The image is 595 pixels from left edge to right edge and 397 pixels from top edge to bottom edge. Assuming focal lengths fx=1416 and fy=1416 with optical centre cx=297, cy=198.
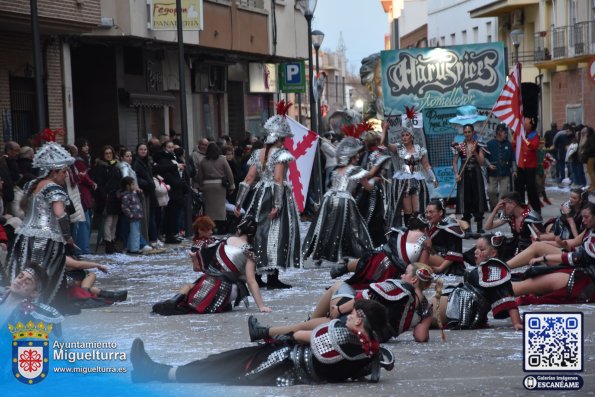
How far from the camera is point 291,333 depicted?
9.37 metres

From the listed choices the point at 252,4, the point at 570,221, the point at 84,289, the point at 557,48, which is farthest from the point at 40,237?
the point at 557,48

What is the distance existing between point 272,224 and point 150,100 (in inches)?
567

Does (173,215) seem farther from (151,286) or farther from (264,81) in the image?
(264,81)

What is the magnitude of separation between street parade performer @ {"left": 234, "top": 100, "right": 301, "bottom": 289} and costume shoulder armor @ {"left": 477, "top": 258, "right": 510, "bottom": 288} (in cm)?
396

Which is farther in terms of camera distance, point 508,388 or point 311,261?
point 311,261

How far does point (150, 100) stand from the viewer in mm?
29266

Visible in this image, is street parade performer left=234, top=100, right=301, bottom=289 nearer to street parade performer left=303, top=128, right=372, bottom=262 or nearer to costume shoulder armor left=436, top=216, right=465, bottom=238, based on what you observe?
street parade performer left=303, top=128, right=372, bottom=262

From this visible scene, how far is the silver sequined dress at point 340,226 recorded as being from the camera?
54.6 ft

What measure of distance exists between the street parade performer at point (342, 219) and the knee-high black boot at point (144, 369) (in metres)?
7.77

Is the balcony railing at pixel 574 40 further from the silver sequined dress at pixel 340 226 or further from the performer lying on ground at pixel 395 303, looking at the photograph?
the performer lying on ground at pixel 395 303

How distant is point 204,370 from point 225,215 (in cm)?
1461

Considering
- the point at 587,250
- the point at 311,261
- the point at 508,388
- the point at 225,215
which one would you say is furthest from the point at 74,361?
the point at 225,215

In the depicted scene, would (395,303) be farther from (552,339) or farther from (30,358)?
(30,358)

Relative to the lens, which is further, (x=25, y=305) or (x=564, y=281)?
(x=564, y=281)
